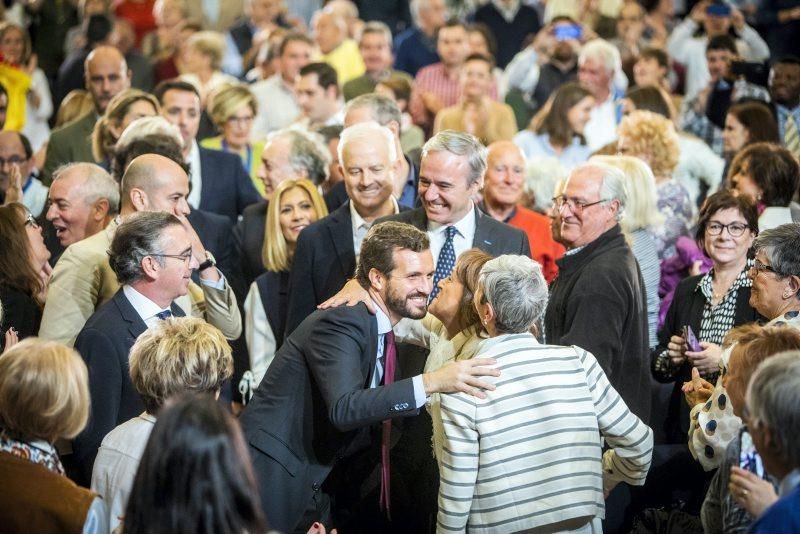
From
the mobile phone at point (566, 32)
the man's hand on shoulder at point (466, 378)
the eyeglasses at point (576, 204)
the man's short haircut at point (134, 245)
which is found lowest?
the mobile phone at point (566, 32)

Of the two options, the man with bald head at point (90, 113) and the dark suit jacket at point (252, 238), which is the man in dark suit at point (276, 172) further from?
the man with bald head at point (90, 113)

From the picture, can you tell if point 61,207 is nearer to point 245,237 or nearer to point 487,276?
point 245,237

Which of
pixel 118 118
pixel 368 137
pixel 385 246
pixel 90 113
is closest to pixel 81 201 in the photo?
pixel 368 137

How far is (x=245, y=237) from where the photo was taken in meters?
6.64

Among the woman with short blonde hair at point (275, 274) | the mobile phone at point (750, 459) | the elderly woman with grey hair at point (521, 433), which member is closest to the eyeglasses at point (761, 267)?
the elderly woman with grey hair at point (521, 433)

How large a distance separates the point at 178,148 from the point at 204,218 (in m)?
0.39

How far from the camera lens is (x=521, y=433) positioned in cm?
403

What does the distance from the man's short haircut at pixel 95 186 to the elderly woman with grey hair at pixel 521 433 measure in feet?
7.57

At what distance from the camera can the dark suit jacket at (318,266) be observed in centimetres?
563

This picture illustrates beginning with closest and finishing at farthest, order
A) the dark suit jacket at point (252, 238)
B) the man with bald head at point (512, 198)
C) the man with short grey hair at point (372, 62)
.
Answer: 1. the man with bald head at point (512, 198)
2. the dark suit jacket at point (252, 238)
3. the man with short grey hair at point (372, 62)

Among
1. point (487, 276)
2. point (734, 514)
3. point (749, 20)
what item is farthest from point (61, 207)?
point (749, 20)

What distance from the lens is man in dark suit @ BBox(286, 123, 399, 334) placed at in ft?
18.5

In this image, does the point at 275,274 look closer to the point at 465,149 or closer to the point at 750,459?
the point at 465,149

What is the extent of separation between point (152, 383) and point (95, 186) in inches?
81.2
